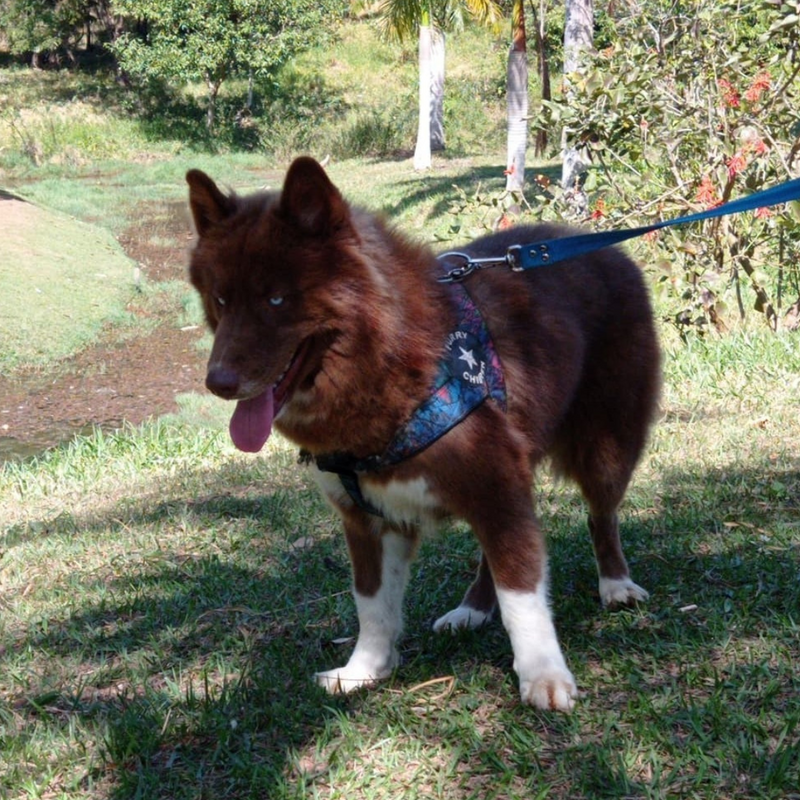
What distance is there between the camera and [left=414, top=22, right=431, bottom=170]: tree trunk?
28.5 meters

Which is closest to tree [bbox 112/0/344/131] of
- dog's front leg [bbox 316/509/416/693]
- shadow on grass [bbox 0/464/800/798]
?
shadow on grass [bbox 0/464/800/798]

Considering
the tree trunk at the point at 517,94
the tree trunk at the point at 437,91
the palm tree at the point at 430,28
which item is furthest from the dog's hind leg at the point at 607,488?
the tree trunk at the point at 437,91

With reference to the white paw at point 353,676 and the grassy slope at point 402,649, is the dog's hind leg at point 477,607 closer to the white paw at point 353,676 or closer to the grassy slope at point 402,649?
the grassy slope at point 402,649

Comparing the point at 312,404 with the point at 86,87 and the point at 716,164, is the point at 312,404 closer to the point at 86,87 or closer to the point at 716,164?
the point at 716,164

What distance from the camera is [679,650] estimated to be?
12.0ft

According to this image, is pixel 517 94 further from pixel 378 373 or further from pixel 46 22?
pixel 46 22

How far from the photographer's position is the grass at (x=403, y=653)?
3.12 m

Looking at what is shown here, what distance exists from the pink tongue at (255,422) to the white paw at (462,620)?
1239 mm

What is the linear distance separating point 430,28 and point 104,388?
1427 centimetres

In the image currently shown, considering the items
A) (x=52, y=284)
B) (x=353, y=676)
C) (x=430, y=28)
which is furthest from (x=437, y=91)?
(x=353, y=676)

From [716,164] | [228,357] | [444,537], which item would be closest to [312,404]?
[228,357]

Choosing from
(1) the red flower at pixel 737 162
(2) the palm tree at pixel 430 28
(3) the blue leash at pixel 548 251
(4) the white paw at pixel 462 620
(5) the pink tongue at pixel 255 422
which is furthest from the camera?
(2) the palm tree at pixel 430 28

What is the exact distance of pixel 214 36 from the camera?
110ft

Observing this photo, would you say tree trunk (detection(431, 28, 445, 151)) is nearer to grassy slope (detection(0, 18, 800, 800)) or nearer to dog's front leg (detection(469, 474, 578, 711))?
grassy slope (detection(0, 18, 800, 800))
